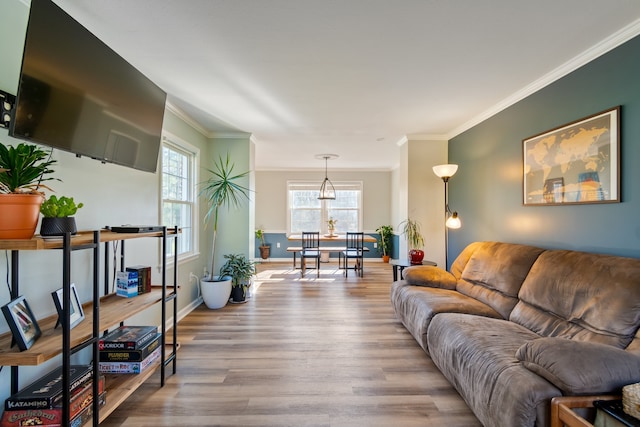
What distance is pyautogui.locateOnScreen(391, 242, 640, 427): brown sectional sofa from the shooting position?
4.17ft

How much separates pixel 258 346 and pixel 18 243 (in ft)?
6.61

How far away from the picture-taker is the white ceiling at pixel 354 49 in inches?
64.8

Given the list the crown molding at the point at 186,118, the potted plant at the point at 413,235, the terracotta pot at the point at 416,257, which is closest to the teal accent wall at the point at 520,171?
the potted plant at the point at 413,235

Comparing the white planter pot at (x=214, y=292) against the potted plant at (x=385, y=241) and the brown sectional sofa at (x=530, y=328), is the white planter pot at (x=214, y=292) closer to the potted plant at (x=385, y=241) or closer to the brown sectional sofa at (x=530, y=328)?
the brown sectional sofa at (x=530, y=328)

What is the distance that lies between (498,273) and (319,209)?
5.27 m

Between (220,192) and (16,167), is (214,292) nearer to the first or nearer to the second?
(220,192)

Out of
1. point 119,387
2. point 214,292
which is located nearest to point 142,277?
point 119,387

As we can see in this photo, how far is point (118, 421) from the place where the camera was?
5.58 ft

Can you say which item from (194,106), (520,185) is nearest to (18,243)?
(194,106)

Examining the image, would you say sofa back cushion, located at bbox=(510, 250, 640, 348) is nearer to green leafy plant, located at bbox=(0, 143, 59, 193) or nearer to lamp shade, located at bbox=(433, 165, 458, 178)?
lamp shade, located at bbox=(433, 165, 458, 178)

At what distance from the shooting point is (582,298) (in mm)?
1737

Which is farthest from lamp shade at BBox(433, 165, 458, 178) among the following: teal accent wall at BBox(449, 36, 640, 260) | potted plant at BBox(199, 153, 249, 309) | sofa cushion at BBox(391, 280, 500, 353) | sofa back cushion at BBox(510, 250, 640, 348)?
potted plant at BBox(199, 153, 249, 309)

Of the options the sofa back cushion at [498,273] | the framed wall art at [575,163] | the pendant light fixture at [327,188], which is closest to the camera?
the framed wall art at [575,163]

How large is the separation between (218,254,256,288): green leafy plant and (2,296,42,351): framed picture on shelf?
2545 millimetres
